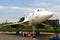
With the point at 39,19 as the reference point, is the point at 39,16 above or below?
above

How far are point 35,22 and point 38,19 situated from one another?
3.97ft

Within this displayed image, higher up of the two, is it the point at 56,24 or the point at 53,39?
the point at 56,24

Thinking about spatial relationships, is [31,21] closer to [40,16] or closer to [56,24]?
[40,16]

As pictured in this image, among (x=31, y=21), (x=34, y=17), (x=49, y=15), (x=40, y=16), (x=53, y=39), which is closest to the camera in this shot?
(x=53, y=39)

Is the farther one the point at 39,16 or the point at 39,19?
the point at 39,19

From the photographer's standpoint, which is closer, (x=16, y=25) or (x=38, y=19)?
(x=38, y=19)

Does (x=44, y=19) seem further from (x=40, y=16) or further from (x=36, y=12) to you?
(x=36, y=12)

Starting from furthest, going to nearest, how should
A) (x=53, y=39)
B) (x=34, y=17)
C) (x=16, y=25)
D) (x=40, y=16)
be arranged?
(x=16, y=25), (x=34, y=17), (x=40, y=16), (x=53, y=39)

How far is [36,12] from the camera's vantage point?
2441cm

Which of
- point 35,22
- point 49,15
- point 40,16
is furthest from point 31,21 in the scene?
point 49,15

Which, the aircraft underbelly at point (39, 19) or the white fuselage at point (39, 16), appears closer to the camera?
the white fuselage at point (39, 16)

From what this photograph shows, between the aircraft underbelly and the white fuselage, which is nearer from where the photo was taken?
the white fuselage

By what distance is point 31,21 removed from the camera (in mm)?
25859

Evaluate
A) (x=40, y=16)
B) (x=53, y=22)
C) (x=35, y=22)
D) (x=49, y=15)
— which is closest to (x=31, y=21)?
(x=35, y=22)
